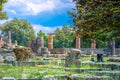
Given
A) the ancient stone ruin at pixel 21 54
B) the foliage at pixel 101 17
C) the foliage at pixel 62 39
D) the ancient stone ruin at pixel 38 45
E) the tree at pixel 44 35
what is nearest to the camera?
the foliage at pixel 101 17

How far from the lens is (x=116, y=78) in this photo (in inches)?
469

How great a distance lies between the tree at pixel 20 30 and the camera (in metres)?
94.7

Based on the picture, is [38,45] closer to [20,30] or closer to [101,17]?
[101,17]

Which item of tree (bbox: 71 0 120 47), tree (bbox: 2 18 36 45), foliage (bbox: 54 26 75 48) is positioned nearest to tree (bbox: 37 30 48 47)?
tree (bbox: 2 18 36 45)

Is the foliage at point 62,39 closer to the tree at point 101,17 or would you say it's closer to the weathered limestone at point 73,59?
the weathered limestone at point 73,59

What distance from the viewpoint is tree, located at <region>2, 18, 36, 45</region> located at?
94688 mm

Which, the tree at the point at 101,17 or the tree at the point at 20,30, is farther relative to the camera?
the tree at the point at 20,30

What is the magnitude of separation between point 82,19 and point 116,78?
4.61 meters

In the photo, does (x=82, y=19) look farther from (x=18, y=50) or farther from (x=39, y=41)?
(x=39, y=41)

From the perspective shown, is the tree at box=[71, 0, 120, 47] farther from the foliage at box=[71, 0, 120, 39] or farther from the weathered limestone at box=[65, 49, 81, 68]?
the weathered limestone at box=[65, 49, 81, 68]

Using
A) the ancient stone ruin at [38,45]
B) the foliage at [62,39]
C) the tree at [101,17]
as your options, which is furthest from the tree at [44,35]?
the tree at [101,17]

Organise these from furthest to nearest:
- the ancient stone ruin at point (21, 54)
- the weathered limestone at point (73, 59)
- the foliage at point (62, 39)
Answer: the foliage at point (62, 39) → the ancient stone ruin at point (21, 54) → the weathered limestone at point (73, 59)

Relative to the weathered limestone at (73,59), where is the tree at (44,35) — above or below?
above

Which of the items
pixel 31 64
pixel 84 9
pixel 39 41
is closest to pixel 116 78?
pixel 84 9
